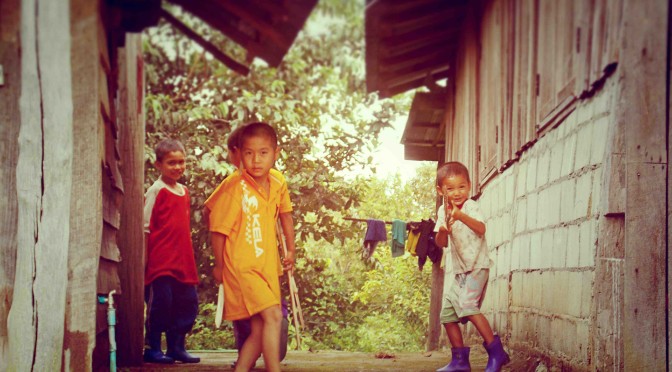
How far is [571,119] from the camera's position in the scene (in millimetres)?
4824

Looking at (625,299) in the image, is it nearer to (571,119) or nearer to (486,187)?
(571,119)

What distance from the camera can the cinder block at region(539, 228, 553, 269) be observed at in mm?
5296

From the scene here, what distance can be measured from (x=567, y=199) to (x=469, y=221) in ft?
2.66

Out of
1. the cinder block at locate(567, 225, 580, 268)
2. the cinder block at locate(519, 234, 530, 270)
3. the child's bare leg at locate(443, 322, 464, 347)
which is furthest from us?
the cinder block at locate(519, 234, 530, 270)

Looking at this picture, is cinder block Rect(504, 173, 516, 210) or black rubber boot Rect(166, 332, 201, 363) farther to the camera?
cinder block Rect(504, 173, 516, 210)

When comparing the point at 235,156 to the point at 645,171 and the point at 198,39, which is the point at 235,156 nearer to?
the point at 198,39

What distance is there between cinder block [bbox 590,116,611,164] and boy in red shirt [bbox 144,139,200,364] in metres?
3.12

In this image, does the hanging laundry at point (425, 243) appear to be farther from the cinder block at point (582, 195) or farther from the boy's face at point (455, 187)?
the cinder block at point (582, 195)

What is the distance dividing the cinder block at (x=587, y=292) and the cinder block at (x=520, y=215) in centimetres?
183

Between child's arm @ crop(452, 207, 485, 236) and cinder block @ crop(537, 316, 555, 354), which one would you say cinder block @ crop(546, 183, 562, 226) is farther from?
cinder block @ crop(537, 316, 555, 354)

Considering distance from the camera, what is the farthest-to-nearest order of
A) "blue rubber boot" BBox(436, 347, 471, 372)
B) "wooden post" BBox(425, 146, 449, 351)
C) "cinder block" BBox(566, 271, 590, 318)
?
1. "wooden post" BBox(425, 146, 449, 351)
2. "blue rubber boot" BBox(436, 347, 471, 372)
3. "cinder block" BBox(566, 271, 590, 318)

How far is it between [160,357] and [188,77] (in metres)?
6.13

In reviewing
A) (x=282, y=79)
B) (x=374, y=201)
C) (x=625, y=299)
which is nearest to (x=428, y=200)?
(x=374, y=201)

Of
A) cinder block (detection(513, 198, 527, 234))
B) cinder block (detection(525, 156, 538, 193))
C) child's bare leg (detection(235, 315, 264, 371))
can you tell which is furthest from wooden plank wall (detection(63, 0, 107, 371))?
cinder block (detection(513, 198, 527, 234))
